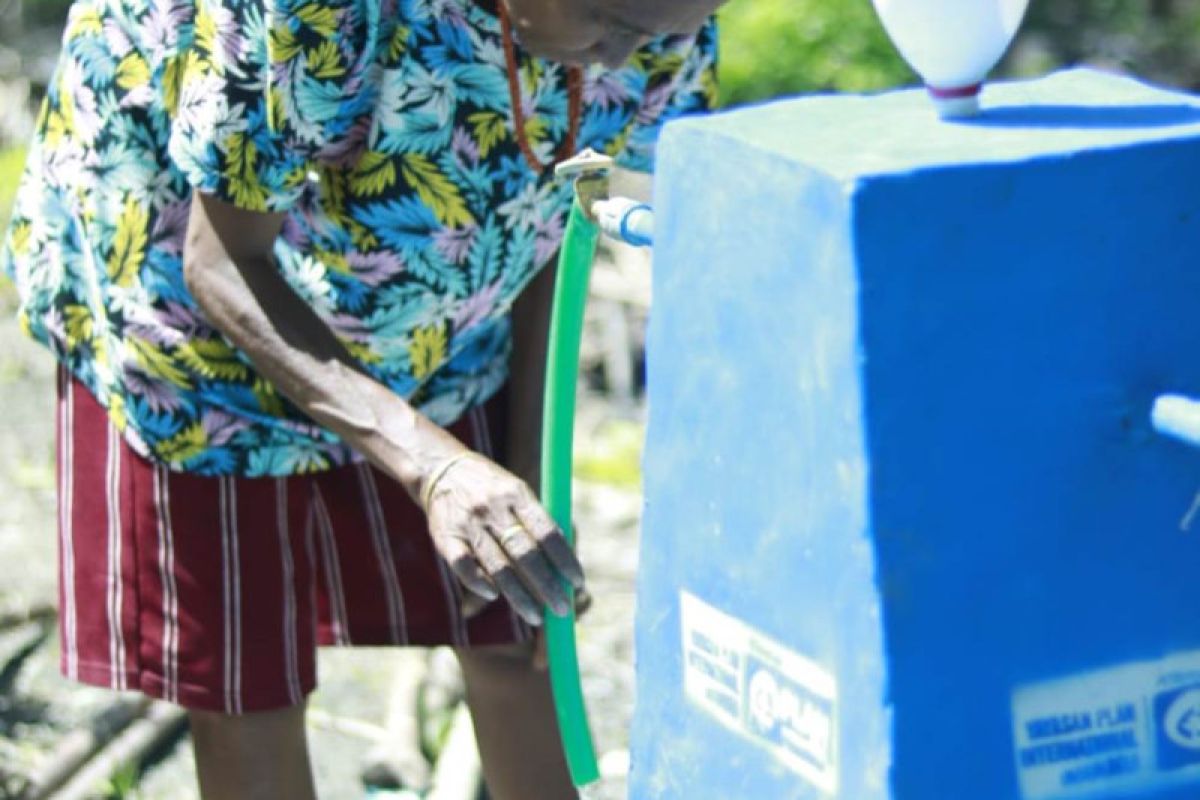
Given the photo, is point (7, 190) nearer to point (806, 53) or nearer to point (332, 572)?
point (806, 53)

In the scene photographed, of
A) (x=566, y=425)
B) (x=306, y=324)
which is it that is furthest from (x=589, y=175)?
(x=306, y=324)

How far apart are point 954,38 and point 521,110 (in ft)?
2.70

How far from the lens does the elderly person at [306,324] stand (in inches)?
89.4

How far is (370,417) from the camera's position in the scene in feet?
7.59

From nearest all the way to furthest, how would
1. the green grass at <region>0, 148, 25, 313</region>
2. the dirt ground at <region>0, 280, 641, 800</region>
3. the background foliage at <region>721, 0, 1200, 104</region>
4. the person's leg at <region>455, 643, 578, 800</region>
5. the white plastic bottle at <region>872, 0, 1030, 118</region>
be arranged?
the white plastic bottle at <region>872, 0, 1030, 118</region>, the person's leg at <region>455, 643, 578, 800</region>, the dirt ground at <region>0, 280, 641, 800</region>, the green grass at <region>0, 148, 25, 313</region>, the background foliage at <region>721, 0, 1200, 104</region>

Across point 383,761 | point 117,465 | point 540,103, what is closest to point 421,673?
point 383,761

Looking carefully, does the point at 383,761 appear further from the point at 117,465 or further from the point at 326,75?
the point at 326,75

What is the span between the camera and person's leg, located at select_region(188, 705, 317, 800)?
2.73m

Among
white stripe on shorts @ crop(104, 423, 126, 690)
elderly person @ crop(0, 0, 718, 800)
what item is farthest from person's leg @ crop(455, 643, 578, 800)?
white stripe on shorts @ crop(104, 423, 126, 690)

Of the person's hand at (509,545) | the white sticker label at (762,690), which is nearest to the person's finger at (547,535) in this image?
the person's hand at (509,545)

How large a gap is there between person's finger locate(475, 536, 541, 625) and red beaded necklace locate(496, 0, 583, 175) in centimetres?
55

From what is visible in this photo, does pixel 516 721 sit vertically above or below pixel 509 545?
below

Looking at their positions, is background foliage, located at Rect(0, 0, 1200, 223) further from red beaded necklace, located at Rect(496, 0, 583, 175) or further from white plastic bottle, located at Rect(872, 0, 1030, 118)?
white plastic bottle, located at Rect(872, 0, 1030, 118)

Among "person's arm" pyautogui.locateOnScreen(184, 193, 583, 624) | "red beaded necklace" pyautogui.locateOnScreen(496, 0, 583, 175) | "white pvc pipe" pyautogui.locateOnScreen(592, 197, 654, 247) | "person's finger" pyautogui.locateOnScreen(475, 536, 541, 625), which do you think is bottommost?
"person's finger" pyautogui.locateOnScreen(475, 536, 541, 625)
